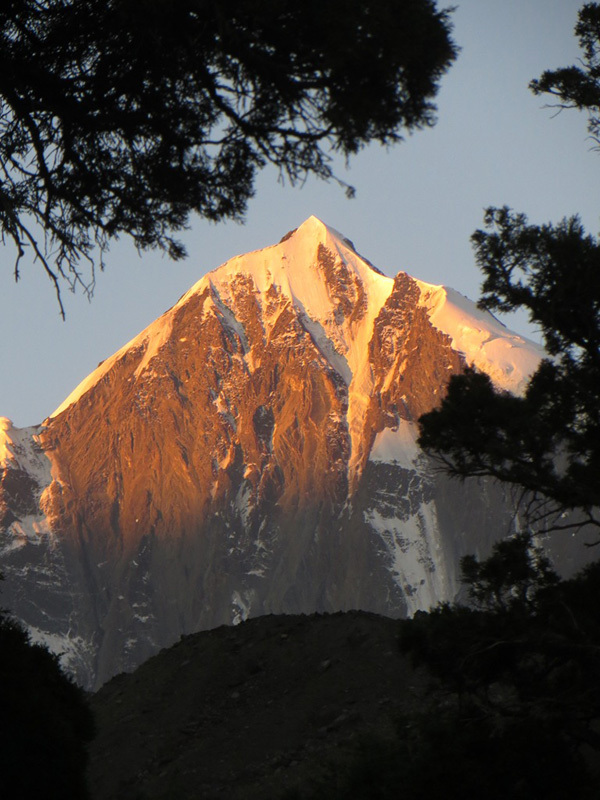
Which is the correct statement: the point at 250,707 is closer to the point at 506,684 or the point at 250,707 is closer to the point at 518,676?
the point at 506,684

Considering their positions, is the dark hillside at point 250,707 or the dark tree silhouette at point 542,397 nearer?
the dark tree silhouette at point 542,397

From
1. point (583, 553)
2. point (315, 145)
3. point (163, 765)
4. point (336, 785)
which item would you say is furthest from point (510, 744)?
point (583, 553)

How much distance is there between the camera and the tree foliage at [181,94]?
9.93 meters

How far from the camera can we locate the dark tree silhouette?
42.4 feet

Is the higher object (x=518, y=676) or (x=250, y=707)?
(x=250, y=707)

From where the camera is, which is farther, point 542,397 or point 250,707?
point 250,707

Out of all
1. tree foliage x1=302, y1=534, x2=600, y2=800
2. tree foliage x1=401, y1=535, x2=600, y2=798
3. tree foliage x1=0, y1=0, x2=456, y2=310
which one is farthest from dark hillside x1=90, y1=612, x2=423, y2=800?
tree foliage x1=0, y1=0, x2=456, y2=310

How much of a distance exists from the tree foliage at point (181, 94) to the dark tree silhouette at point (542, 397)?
337 cm

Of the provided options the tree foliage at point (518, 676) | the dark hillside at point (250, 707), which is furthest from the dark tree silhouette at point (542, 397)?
the dark hillside at point (250, 707)

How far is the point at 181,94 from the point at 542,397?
5.31 m

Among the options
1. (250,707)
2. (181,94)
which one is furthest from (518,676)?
(250,707)

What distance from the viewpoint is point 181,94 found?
1095 cm

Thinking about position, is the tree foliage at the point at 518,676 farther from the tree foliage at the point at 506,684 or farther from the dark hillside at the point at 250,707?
the dark hillside at the point at 250,707

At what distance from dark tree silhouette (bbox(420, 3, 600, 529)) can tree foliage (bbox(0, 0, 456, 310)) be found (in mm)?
3374
